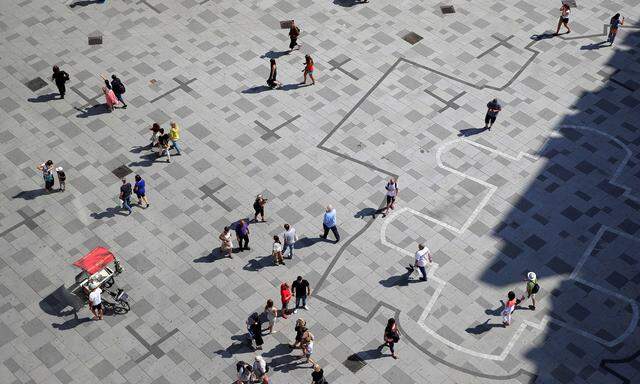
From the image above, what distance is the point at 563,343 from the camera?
37531 mm

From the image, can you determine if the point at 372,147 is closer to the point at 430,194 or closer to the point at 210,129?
the point at 430,194

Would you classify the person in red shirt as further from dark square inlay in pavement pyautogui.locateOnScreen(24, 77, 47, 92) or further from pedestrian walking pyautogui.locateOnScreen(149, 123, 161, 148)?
dark square inlay in pavement pyautogui.locateOnScreen(24, 77, 47, 92)

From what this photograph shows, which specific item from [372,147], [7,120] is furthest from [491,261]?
[7,120]

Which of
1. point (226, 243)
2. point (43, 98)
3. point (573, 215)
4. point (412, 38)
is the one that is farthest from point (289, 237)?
point (412, 38)

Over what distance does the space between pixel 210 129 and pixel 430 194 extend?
44.5 ft

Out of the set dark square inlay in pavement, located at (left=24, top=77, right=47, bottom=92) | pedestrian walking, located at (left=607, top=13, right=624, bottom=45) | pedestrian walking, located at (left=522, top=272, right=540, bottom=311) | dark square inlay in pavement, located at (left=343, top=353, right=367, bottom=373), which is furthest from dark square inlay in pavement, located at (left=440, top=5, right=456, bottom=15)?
dark square inlay in pavement, located at (left=343, top=353, right=367, bottom=373)

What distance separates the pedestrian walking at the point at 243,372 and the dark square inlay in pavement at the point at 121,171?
604 inches

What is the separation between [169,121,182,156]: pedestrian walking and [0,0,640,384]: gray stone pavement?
0.83m

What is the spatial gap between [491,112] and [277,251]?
1606cm

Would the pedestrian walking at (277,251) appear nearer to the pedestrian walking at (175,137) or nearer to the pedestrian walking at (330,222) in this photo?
the pedestrian walking at (330,222)

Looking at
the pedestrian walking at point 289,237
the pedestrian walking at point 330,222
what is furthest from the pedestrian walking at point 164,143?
the pedestrian walking at point 330,222

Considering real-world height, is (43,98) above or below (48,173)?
below

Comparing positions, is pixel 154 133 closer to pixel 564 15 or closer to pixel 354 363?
pixel 354 363

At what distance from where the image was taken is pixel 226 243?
4034cm
